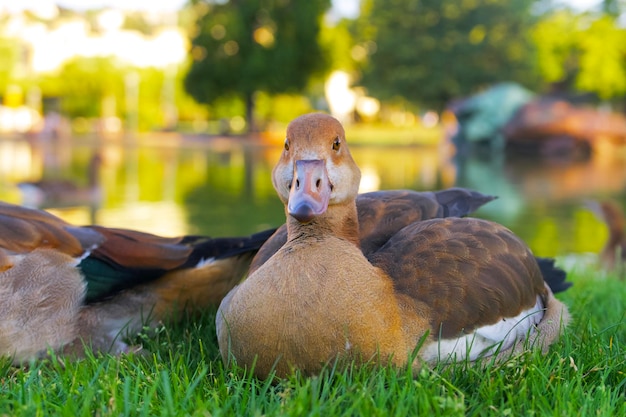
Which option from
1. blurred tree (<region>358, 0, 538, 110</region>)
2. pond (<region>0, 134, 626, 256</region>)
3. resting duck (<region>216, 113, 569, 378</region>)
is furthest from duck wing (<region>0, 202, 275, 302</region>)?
blurred tree (<region>358, 0, 538, 110</region>)

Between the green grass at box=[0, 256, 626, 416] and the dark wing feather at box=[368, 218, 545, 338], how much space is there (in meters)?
0.18

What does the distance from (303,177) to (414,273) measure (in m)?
0.56

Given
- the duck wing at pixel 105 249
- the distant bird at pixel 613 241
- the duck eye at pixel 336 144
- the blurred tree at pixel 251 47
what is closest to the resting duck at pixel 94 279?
the duck wing at pixel 105 249

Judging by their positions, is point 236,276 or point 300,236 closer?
point 300,236

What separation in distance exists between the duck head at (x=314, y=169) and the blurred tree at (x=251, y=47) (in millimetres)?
33367

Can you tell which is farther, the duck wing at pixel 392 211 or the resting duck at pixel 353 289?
the duck wing at pixel 392 211

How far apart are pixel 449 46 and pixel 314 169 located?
37384 millimetres

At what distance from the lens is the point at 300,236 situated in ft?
8.80

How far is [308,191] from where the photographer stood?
249cm

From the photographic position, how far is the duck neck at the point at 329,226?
8.81 ft

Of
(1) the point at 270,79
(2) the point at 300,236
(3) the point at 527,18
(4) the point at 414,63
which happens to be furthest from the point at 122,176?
(3) the point at 527,18

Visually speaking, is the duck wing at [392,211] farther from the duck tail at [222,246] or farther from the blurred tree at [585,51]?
the blurred tree at [585,51]

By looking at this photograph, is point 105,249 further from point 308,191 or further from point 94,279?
point 308,191

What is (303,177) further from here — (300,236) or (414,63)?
(414,63)
